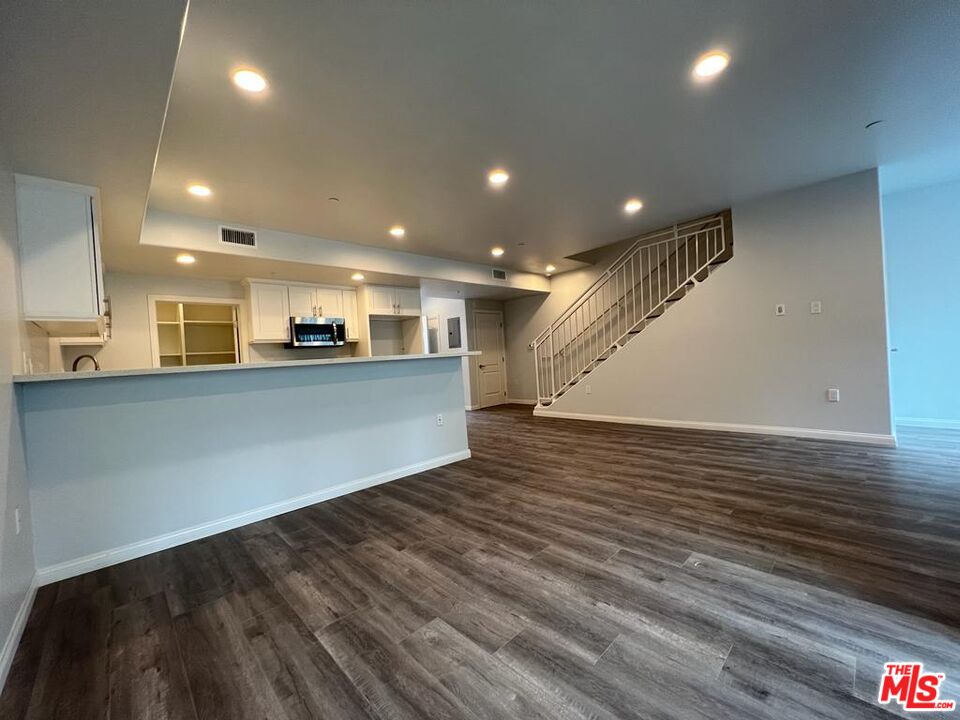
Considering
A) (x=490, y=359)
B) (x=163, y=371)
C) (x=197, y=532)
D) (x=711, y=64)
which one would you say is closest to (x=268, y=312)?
(x=163, y=371)

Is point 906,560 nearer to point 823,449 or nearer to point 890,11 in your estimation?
point 823,449

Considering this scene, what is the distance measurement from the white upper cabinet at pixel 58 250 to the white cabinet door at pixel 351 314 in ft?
11.2

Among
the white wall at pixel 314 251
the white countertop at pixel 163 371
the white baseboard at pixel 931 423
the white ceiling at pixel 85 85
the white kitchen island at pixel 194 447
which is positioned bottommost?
the white baseboard at pixel 931 423

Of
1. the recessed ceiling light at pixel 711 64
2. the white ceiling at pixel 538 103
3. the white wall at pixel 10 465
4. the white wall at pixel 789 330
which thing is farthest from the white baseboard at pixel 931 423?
the white wall at pixel 10 465

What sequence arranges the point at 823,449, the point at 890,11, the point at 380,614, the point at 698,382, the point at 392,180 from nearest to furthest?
1. the point at 380,614
2. the point at 890,11
3. the point at 392,180
4. the point at 823,449
5. the point at 698,382

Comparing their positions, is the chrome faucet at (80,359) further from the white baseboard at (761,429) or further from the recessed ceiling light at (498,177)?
the white baseboard at (761,429)

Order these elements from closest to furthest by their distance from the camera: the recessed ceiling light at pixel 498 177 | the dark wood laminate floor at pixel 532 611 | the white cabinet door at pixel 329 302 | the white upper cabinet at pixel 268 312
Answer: the dark wood laminate floor at pixel 532 611 < the recessed ceiling light at pixel 498 177 < the white upper cabinet at pixel 268 312 < the white cabinet door at pixel 329 302

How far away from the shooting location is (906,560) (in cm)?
186

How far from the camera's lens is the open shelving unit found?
5.24 m

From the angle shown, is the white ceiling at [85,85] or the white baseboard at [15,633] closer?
the white ceiling at [85,85]

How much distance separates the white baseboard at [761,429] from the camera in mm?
3893

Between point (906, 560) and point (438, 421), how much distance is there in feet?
11.0

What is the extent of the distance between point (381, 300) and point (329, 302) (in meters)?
0.78

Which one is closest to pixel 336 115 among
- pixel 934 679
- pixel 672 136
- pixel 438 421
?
pixel 672 136
